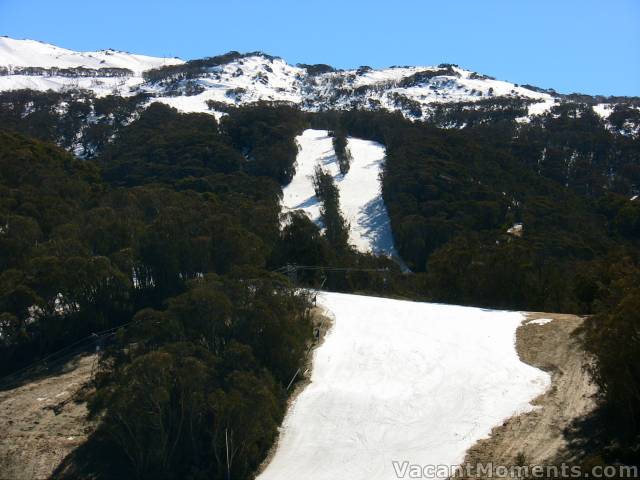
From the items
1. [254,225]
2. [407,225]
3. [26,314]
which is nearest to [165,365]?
[26,314]

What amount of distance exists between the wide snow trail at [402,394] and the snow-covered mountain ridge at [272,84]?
8404cm

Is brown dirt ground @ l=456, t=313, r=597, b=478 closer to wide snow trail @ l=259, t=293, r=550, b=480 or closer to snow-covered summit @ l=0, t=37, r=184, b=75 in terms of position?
wide snow trail @ l=259, t=293, r=550, b=480

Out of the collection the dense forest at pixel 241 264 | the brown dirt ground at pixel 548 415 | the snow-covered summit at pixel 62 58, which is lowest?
the brown dirt ground at pixel 548 415

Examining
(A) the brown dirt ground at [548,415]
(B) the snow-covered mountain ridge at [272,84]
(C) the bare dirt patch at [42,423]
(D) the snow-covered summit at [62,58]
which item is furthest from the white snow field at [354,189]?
(D) the snow-covered summit at [62,58]

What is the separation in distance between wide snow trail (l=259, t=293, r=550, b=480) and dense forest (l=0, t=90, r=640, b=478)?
930 mm

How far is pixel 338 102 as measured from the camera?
5098 inches

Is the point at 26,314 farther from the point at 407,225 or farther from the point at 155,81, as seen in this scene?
the point at 155,81

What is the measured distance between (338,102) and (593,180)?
70450 mm

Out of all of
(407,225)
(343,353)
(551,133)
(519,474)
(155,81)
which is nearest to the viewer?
(519,474)

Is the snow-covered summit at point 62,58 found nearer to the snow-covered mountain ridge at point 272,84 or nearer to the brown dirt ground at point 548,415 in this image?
the snow-covered mountain ridge at point 272,84

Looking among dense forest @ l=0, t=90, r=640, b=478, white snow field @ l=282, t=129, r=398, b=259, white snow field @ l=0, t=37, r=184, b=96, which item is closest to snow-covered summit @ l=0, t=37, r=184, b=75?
white snow field @ l=0, t=37, r=184, b=96

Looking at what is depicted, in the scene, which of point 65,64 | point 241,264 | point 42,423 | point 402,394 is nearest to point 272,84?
point 65,64

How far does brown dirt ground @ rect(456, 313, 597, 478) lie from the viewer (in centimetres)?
1328

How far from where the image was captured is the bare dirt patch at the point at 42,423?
1446cm
